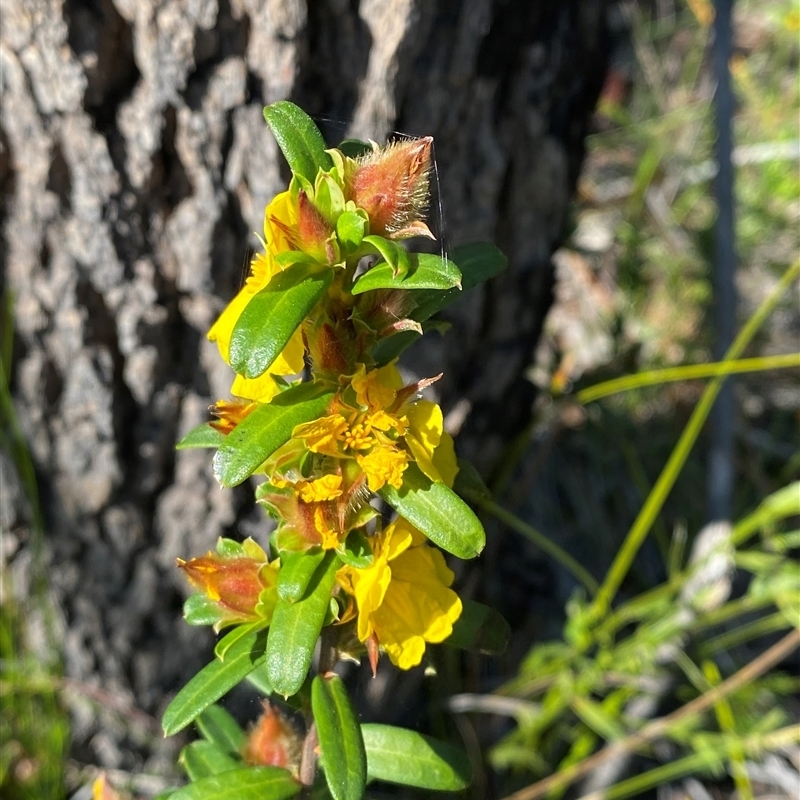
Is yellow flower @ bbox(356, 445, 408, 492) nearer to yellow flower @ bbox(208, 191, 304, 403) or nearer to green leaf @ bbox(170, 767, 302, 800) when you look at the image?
yellow flower @ bbox(208, 191, 304, 403)

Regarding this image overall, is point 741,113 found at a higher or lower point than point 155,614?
higher

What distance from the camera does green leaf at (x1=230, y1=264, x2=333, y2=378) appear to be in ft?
1.86

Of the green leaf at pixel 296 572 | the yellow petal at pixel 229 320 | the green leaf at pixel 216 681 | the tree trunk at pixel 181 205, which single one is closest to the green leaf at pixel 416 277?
the yellow petal at pixel 229 320

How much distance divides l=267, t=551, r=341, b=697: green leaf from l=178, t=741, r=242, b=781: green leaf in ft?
0.81

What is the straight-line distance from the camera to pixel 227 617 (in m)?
0.69

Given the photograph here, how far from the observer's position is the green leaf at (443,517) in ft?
1.98

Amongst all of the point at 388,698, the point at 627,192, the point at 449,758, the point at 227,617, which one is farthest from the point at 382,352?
the point at 627,192

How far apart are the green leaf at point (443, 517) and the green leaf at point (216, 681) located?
0.63 ft

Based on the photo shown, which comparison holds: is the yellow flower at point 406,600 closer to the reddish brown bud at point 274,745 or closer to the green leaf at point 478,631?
the green leaf at point 478,631

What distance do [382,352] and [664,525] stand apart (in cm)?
148

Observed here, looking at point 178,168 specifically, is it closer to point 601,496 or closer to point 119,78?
point 119,78

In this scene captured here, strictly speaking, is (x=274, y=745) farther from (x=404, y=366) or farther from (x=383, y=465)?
(x=404, y=366)

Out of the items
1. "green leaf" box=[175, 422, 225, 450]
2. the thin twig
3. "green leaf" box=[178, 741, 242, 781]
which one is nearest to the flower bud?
"green leaf" box=[175, 422, 225, 450]

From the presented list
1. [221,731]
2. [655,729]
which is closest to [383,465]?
[221,731]
